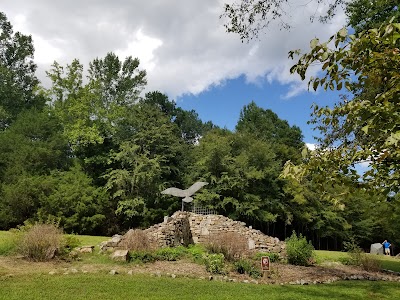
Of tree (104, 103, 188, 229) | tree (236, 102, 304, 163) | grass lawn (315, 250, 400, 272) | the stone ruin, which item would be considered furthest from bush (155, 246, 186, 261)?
tree (236, 102, 304, 163)

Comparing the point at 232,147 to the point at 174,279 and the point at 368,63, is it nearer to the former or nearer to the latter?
the point at 174,279

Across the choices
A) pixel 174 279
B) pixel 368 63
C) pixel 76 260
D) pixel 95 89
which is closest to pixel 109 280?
pixel 174 279

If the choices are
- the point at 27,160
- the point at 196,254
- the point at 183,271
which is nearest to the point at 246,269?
the point at 183,271

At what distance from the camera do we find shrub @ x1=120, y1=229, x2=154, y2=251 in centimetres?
1302

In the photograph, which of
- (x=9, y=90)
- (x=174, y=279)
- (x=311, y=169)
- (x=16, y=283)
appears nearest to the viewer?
(x=311, y=169)

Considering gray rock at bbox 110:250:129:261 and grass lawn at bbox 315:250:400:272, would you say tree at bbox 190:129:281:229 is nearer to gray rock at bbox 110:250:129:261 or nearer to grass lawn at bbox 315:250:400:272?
grass lawn at bbox 315:250:400:272

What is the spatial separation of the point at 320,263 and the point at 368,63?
14790mm

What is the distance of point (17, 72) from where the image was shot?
36562mm

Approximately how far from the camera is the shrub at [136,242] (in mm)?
13016

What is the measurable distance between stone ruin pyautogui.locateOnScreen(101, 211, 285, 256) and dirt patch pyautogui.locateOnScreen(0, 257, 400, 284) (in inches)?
94.8

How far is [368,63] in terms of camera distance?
2572 mm

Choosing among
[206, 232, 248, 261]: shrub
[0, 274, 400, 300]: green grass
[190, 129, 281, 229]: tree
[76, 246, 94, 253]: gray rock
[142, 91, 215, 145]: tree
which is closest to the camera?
[0, 274, 400, 300]: green grass

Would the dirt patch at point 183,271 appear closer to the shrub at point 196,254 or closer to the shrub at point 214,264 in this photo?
the shrub at point 214,264

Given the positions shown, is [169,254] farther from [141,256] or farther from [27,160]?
[27,160]
